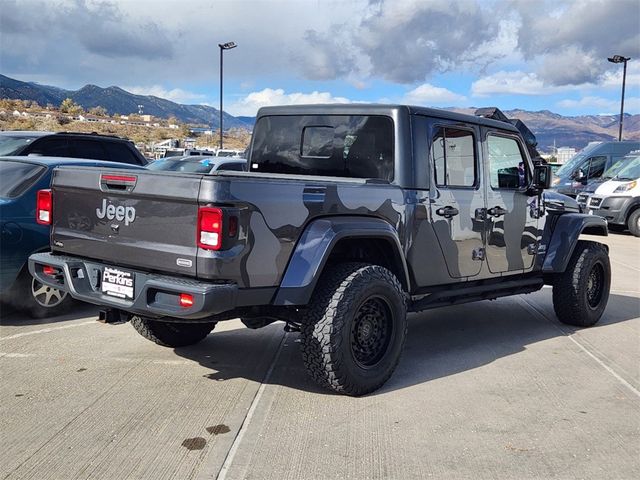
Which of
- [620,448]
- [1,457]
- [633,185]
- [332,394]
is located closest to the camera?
[1,457]

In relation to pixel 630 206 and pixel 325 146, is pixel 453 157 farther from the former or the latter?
pixel 630 206

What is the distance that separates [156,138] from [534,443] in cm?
5213

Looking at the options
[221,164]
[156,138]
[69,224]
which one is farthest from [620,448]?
[156,138]

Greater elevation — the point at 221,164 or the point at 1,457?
the point at 221,164

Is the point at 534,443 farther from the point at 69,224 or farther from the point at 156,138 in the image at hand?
the point at 156,138

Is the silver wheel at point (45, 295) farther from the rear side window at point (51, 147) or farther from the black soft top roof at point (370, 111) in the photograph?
the rear side window at point (51, 147)

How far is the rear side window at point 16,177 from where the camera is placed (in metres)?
5.71

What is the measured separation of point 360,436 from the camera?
3523mm

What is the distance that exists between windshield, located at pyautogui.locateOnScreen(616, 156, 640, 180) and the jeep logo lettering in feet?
48.5

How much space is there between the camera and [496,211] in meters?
5.29

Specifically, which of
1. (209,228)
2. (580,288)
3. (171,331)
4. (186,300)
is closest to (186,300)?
(186,300)

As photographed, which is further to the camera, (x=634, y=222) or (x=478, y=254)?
(x=634, y=222)

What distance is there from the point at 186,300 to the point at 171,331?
5.19ft

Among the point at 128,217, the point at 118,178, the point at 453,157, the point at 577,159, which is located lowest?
the point at 128,217
